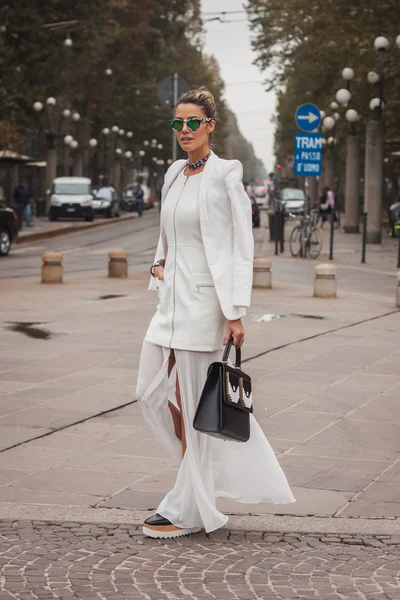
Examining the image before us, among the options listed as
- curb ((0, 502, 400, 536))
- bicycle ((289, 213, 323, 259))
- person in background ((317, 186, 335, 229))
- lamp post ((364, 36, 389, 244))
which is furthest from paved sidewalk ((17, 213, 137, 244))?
curb ((0, 502, 400, 536))

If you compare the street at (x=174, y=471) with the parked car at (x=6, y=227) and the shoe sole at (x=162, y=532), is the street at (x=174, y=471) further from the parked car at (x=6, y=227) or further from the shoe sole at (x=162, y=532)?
Result: the parked car at (x=6, y=227)

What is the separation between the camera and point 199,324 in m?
5.28

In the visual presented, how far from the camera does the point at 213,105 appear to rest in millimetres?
5332

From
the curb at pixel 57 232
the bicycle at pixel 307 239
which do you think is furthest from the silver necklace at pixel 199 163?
the curb at pixel 57 232

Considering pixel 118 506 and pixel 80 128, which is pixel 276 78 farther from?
pixel 118 506

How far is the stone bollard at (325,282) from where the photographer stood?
17719 mm

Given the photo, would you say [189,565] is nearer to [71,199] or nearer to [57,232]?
[57,232]

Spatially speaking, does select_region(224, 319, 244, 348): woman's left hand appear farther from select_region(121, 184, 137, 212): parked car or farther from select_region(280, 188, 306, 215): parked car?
select_region(121, 184, 137, 212): parked car

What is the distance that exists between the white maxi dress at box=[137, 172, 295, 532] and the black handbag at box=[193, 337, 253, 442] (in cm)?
20

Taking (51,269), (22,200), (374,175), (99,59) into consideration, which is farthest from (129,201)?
(51,269)

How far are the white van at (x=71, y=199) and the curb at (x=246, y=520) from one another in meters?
46.6

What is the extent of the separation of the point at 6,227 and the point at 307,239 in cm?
750

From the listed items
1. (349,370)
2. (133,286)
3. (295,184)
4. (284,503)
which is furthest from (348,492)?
(295,184)

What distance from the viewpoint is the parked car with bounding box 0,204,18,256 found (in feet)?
97.8
